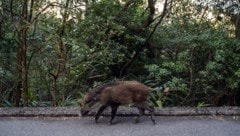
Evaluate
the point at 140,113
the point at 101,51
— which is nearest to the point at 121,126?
the point at 140,113

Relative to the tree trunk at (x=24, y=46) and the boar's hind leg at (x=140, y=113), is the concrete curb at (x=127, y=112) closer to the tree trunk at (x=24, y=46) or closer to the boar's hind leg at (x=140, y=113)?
the boar's hind leg at (x=140, y=113)

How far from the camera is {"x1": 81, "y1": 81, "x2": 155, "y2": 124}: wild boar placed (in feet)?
16.9

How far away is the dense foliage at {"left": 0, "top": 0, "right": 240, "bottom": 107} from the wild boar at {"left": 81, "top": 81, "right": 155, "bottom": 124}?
1.81 metres

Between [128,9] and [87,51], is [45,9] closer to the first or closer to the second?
[87,51]

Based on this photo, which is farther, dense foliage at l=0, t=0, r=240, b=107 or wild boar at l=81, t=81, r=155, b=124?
dense foliage at l=0, t=0, r=240, b=107

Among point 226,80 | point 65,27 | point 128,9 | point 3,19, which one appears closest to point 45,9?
point 65,27

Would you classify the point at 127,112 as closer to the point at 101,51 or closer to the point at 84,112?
the point at 84,112

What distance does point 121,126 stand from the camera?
5152mm

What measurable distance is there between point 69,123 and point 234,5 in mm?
5126

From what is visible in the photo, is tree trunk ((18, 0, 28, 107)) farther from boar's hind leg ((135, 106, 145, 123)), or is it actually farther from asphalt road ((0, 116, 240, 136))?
boar's hind leg ((135, 106, 145, 123))

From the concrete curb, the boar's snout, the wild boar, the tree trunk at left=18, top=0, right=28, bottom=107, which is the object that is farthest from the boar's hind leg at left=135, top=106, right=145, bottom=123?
the tree trunk at left=18, top=0, right=28, bottom=107

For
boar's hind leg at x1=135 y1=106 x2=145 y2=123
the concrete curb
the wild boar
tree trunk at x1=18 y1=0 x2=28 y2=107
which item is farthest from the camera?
tree trunk at x1=18 y1=0 x2=28 y2=107

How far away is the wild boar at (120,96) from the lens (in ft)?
16.9

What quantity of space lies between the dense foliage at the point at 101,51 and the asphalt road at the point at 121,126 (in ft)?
5.50
